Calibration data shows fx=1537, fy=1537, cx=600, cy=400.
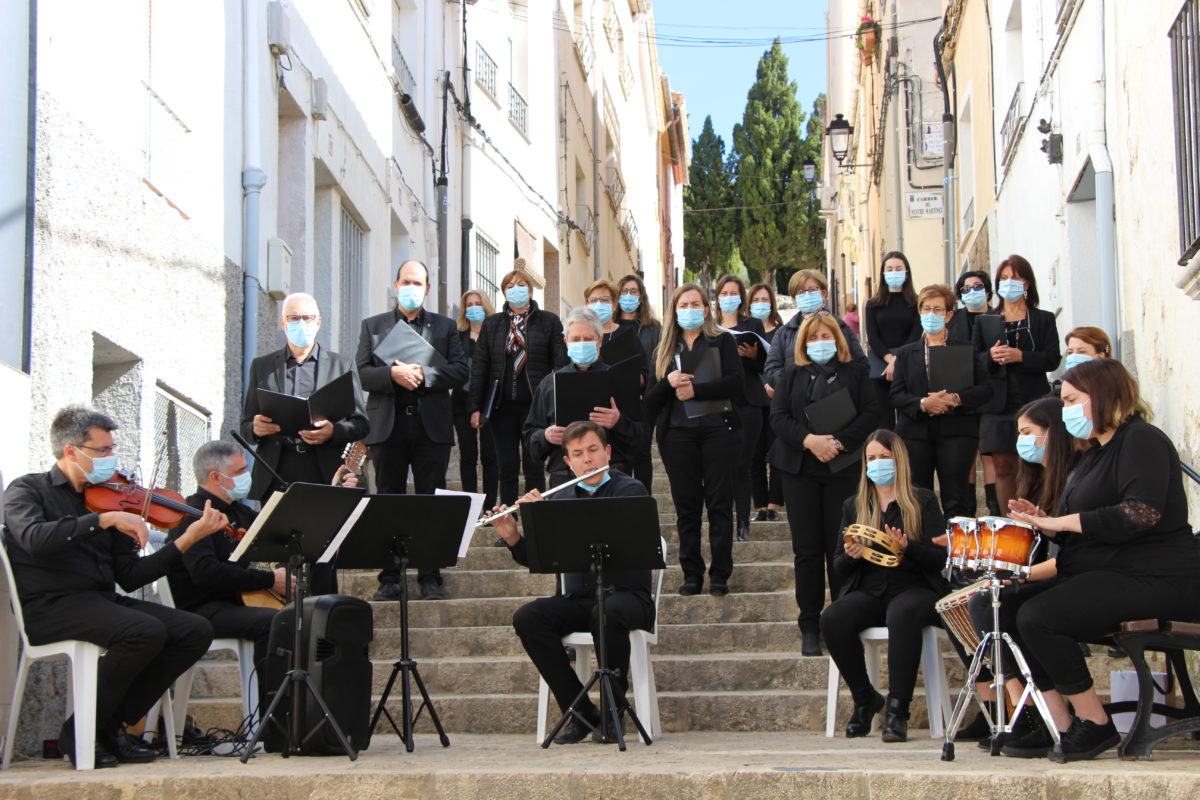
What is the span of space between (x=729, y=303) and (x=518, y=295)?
157 centimetres

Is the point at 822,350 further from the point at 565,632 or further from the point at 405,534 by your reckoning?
the point at 405,534

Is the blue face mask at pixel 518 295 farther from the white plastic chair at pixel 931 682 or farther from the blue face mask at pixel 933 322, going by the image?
the white plastic chair at pixel 931 682

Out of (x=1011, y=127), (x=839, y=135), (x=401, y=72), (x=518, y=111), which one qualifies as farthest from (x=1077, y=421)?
(x=839, y=135)

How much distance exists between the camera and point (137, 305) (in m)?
8.70

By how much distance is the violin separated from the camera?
22.5 feet

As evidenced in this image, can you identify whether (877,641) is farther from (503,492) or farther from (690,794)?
(503,492)

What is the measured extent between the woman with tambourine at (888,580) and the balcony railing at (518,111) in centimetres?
1352

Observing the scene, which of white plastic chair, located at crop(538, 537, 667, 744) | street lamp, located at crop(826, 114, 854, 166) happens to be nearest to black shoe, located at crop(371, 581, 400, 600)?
white plastic chair, located at crop(538, 537, 667, 744)

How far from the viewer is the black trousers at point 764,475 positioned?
10830 millimetres

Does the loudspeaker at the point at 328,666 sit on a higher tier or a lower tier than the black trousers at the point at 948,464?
lower

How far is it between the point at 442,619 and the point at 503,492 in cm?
109

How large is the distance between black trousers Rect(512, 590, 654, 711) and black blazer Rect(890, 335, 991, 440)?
9.08 feet

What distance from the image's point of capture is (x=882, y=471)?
25.3 ft

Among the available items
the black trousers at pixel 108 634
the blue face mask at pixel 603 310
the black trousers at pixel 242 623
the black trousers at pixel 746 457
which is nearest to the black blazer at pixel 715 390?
the black trousers at pixel 746 457
